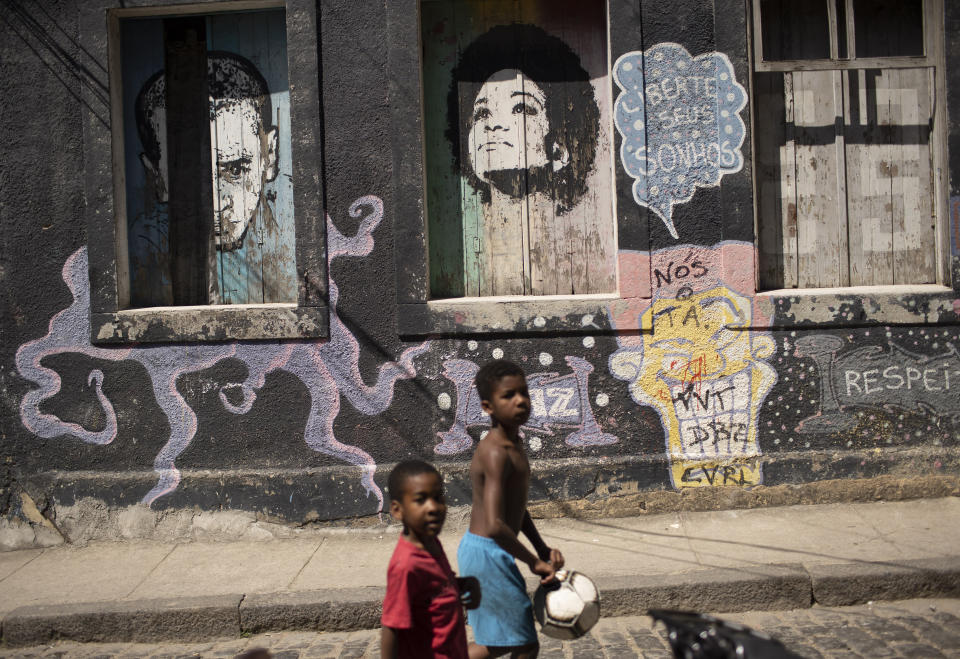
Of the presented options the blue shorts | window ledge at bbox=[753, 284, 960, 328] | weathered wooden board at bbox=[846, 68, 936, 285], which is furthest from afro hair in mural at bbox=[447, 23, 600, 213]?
the blue shorts

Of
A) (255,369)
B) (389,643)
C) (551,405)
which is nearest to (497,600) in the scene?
(389,643)

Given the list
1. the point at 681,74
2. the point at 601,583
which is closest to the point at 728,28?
the point at 681,74

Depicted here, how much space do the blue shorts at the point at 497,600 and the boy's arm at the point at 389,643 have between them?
1.57 feet

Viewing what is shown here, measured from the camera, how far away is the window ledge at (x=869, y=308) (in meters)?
6.01

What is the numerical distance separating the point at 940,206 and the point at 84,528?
6.27 metres

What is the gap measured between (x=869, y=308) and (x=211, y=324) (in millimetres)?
4440

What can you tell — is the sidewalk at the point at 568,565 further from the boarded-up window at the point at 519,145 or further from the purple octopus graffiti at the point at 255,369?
the boarded-up window at the point at 519,145

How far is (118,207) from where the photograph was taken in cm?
633

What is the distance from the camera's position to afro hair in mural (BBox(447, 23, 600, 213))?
20.8 feet

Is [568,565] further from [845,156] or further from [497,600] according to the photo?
[845,156]

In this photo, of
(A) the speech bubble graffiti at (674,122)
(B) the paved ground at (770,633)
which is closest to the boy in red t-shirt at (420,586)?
(B) the paved ground at (770,633)

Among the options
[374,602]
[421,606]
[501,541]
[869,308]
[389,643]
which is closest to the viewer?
[389,643]

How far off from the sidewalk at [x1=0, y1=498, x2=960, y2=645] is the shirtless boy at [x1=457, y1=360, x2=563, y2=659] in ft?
5.52

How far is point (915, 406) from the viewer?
6.06 meters
